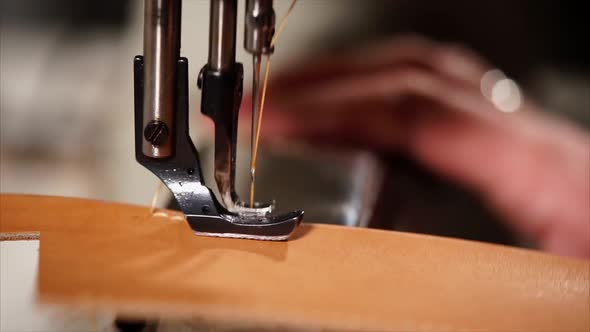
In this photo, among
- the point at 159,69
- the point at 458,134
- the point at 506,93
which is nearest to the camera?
the point at 159,69

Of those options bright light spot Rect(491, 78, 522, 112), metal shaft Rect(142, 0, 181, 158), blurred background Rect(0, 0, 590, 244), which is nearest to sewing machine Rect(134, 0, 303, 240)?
metal shaft Rect(142, 0, 181, 158)

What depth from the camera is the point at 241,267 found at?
Answer: 2.11 ft

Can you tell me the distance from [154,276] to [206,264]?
0.16 feet

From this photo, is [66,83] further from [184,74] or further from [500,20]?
[184,74]

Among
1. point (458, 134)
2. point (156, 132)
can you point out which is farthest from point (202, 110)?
point (458, 134)

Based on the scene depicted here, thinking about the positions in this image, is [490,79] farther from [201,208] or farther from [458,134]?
[201,208]

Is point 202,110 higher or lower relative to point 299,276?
higher

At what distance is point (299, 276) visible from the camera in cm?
64

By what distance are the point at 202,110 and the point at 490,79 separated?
149cm

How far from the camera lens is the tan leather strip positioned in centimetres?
60

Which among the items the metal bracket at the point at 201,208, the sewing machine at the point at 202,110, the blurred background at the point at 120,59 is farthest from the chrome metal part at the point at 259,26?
the blurred background at the point at 120,59

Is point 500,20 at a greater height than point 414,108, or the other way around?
point 500,20

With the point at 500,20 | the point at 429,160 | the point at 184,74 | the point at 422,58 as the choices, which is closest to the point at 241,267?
the point at 184,74

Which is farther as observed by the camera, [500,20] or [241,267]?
[500,20]
